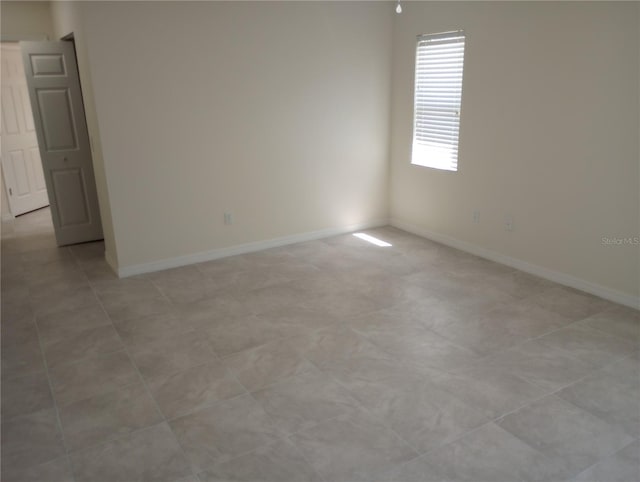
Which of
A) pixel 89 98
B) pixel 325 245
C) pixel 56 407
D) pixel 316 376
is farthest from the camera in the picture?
pixel 325 245

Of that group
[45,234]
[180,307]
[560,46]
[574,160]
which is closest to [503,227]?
[574,160]

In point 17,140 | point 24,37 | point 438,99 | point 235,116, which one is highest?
point 24,37

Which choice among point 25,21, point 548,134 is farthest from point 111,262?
point 548,134

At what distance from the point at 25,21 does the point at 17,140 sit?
174 cm

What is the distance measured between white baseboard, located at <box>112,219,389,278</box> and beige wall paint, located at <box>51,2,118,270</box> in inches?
6.4

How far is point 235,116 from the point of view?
4.53m

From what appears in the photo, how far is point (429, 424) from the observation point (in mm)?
2432

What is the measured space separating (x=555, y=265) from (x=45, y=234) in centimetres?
524

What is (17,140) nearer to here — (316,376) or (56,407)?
(56,407)

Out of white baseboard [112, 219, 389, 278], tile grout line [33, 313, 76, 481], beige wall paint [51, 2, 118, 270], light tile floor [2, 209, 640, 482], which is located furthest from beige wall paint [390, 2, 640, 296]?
tile grout line [33, 313, 76, 481]

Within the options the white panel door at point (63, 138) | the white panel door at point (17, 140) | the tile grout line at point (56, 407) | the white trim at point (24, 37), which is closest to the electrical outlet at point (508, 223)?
the tile grout line at point (56, 407)

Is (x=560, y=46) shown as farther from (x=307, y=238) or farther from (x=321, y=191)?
(x=307, y=238)

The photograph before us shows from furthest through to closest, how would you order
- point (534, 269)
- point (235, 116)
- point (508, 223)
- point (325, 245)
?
1. point (325, 245)
2. point (235, 116)
3. point (508, 223)
4. point (534, 269)

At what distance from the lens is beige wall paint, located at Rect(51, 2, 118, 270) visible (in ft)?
12.8
